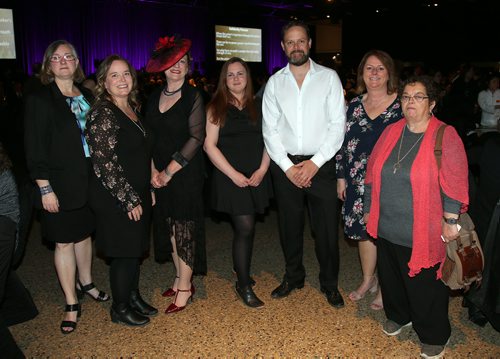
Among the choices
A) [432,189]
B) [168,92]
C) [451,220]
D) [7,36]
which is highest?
[7,36]

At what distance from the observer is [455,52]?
18688 millimetres

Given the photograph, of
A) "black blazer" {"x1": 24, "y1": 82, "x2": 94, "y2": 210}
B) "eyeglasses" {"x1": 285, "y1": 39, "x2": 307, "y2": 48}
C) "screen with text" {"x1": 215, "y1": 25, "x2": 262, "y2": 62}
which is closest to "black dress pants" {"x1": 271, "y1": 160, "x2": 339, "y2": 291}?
"eyeglasses" {"x1": 285, "y1": 39, "x2": 307, "y2": 48}

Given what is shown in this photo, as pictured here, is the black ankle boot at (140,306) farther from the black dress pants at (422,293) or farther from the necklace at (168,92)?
the black dress pants at (422,293)

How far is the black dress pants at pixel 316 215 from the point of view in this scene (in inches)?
133

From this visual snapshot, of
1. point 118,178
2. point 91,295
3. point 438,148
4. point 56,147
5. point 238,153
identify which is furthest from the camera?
point 91,295

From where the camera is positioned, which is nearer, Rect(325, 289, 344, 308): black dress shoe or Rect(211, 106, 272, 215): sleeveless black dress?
Rect(211, 106, 272, 215): sleeveless black dress

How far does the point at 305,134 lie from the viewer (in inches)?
130

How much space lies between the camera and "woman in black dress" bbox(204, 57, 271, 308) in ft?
10.7

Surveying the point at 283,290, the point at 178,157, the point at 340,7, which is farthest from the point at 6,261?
the point at 340,7

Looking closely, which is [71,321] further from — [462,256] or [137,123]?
[462,256]

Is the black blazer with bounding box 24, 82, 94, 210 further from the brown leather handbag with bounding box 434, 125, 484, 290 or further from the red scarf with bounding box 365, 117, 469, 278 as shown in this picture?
the brown leather handbag with bounding box 434, 125, 484, 290

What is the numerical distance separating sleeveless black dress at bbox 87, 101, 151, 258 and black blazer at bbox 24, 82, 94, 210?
13 centimetres

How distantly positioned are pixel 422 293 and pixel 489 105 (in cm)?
589

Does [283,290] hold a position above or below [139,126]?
below
